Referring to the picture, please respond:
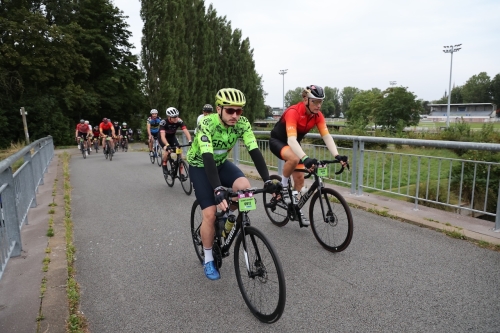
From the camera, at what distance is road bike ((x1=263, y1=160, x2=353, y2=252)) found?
4.40m

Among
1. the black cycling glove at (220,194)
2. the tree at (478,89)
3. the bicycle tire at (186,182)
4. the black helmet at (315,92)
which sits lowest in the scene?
the bicycle tire at (186,182)

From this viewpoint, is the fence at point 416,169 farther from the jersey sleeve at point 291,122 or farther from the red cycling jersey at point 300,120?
the jersey sleeve at point 291,122

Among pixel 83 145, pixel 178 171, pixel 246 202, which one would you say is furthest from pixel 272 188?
pixel 83 145

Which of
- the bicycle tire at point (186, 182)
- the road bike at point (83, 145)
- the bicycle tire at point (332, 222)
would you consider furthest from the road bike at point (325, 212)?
the road bike at point (83, 145)

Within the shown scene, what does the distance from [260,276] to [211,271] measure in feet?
2.15

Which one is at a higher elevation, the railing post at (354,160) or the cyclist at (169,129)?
the cyclist at (169,129)

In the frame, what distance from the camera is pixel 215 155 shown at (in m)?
3.91

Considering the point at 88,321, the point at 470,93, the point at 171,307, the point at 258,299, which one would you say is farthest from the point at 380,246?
the point at 470,93

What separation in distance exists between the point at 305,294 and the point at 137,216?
4107 mm

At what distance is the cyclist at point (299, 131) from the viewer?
15.3 ft

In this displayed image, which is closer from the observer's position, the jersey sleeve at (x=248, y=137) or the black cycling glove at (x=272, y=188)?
the black cycling glove at (x=272, y=188)

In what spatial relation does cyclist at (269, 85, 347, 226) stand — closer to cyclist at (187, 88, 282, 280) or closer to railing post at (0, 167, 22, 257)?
cyclist at (187, 88, 282, 280)

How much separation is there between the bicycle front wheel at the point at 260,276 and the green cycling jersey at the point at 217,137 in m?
1.02

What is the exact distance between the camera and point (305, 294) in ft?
11.5
